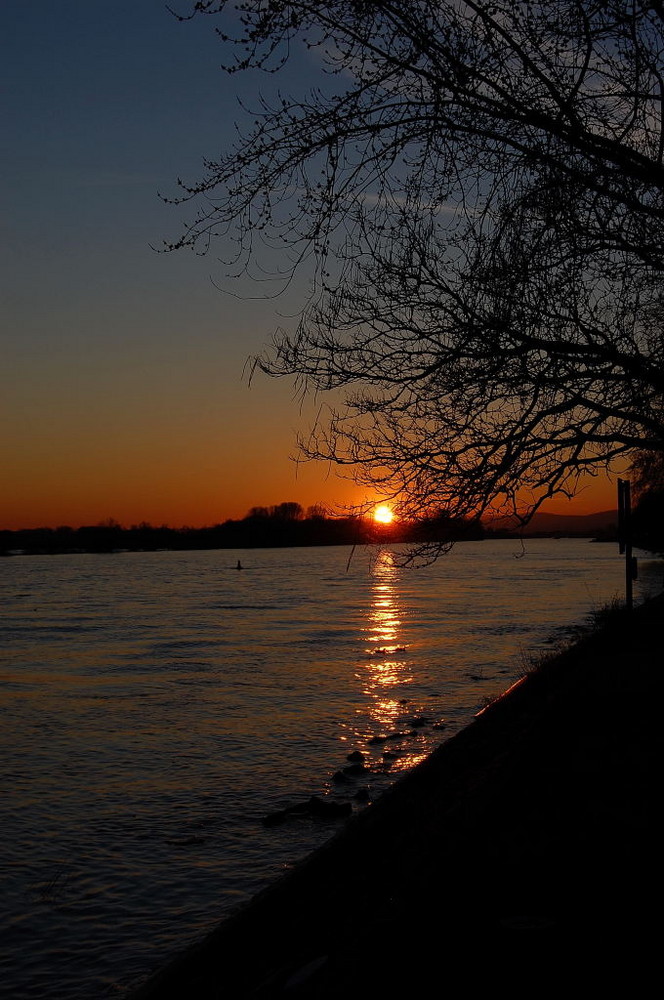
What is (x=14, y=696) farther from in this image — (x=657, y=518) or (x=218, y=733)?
(x=657, y=518)

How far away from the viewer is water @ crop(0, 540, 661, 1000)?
24.2ft

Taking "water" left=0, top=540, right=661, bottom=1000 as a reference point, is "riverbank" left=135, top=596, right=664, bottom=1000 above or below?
above

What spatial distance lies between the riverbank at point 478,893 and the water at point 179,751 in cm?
170

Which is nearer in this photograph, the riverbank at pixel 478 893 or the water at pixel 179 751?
the riverbank at pixel 478 893

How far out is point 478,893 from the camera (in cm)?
454

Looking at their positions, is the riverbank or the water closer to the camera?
the riverbank

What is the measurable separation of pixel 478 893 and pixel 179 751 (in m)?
9.64

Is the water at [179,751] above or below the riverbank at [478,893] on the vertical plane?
below

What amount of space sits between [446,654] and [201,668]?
6724 mm

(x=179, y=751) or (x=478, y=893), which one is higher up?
(x=478, y=893)

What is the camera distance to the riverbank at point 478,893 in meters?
3.74

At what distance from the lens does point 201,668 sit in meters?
23.0

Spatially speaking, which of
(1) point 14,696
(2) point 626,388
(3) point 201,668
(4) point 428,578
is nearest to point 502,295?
(2) point 626,388

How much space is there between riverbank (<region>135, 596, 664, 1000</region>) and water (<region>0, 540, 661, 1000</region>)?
5.58ft
